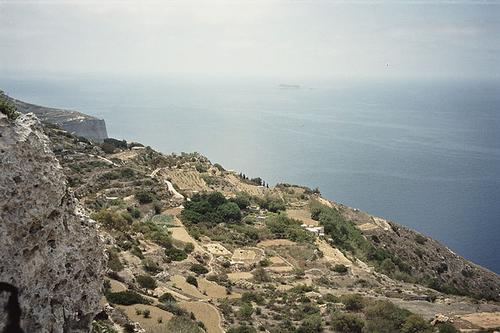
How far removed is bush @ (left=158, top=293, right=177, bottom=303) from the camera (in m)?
17.4

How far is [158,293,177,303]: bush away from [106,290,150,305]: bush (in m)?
1.64

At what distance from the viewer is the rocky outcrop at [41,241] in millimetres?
6355

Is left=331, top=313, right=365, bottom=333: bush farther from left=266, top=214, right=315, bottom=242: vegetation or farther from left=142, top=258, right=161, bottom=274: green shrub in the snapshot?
left=266, top=214, right=315, bottom=242: vegetation

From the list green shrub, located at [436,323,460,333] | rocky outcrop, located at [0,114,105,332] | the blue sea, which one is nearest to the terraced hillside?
green shrub, located at [436,323,460,333]

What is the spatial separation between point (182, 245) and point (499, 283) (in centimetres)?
2779

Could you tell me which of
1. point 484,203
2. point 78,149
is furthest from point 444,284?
point 484,203

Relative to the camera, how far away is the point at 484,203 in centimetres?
7862

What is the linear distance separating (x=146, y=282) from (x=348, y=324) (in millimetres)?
7834

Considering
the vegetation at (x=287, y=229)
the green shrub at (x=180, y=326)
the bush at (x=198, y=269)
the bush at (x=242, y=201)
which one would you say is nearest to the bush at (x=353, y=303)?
the bush at (x=198, y=269)

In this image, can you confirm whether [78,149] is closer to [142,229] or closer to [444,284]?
[142,229]

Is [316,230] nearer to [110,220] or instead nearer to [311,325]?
[110,220]

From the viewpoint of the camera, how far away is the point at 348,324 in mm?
17500

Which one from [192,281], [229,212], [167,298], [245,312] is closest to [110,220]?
[192,281]

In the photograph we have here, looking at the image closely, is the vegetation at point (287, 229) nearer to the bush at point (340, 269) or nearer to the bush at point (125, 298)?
the bush at point (340, 269)
